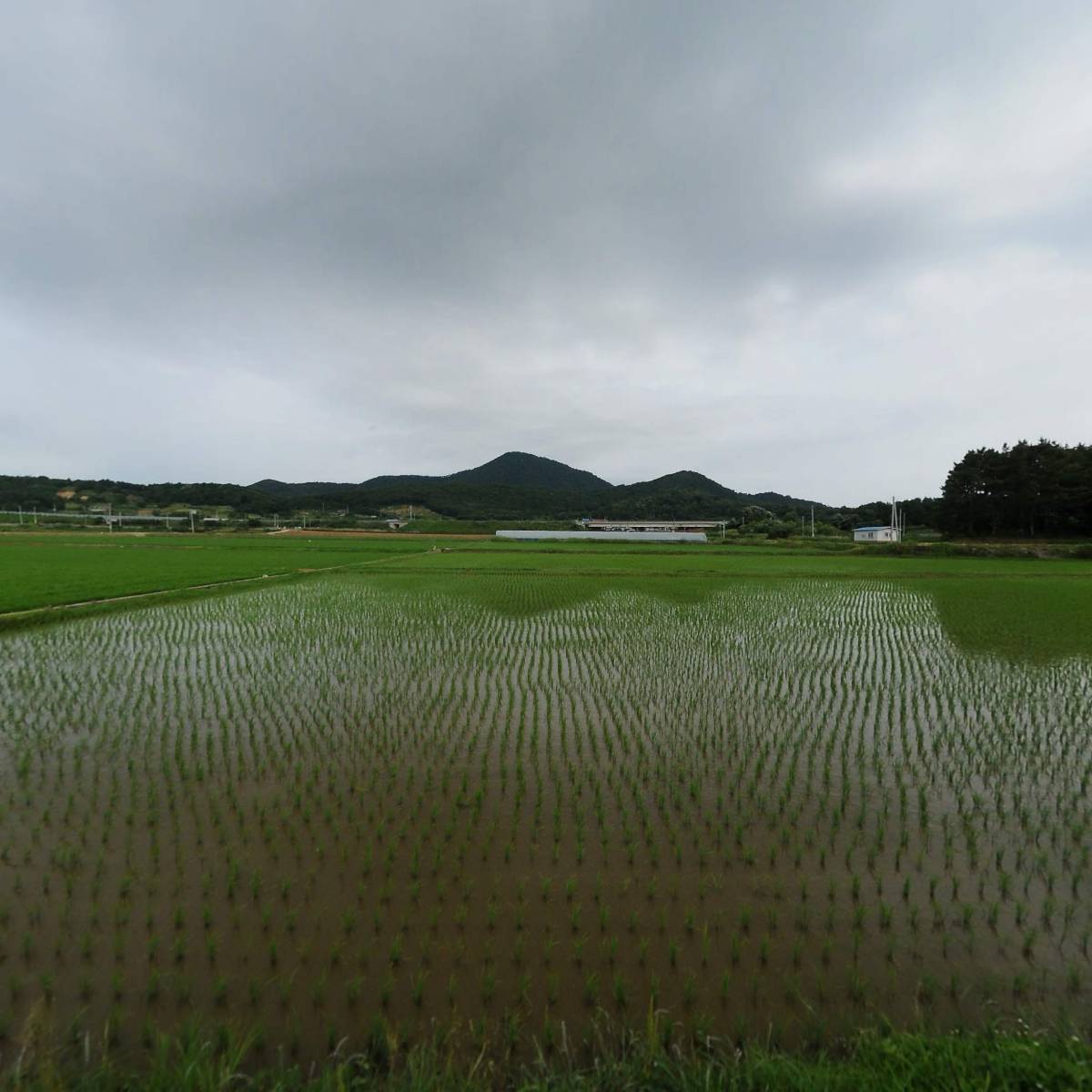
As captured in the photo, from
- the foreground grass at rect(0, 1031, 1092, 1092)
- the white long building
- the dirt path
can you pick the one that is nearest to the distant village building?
the white long building

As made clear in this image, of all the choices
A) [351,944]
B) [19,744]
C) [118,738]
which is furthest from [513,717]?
[19,744]

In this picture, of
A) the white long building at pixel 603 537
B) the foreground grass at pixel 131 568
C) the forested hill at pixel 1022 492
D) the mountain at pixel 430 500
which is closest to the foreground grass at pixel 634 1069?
the foreground grass at pixel 131 568

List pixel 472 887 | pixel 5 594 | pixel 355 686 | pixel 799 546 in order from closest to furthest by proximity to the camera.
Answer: pixel 472 887 → pixel 355 686 → pixel 5 594 → pixel 799 546

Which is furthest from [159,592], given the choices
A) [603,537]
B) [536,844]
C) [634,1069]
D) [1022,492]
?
[1022,492]

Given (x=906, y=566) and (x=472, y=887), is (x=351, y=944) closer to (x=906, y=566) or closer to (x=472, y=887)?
(x=472, y=887)

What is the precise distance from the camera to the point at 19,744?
5992mm

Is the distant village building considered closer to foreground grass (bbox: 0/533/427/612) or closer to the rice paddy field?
foreground grass (bbox: 0/533/427/612)

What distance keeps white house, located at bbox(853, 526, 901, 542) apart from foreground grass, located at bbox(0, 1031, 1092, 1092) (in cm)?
6100

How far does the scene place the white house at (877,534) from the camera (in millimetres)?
57156

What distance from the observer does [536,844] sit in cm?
419

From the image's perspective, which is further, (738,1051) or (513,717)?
(513,717)

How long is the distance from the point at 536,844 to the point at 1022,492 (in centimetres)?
6223

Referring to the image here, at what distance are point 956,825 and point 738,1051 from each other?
3.26 meters

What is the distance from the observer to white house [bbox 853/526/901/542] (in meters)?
57.2
